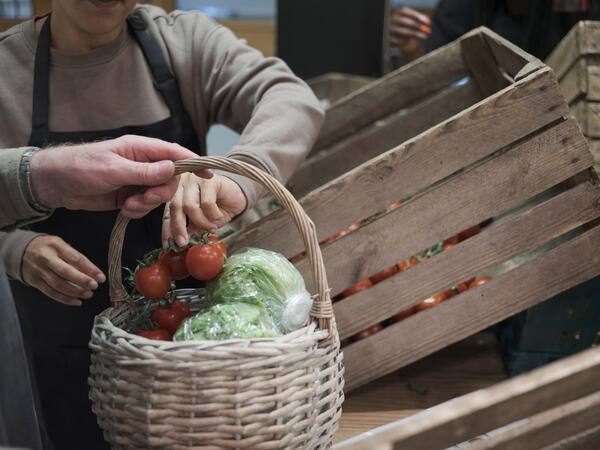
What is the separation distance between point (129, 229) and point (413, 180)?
675mm

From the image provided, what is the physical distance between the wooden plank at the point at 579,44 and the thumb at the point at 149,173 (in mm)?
1235

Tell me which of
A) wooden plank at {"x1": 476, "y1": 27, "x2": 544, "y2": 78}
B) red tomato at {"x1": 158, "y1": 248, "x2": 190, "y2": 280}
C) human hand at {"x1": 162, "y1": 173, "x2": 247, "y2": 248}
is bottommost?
red tomato at {"x1": 158, "y1": 248, "x2": 190, "y2": 280}

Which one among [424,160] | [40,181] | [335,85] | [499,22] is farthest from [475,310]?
[335,85]

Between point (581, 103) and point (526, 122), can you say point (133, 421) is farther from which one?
point (581, 103)

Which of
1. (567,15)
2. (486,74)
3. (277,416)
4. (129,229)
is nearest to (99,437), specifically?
(129,229)

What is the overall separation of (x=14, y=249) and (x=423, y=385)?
1.00 metres

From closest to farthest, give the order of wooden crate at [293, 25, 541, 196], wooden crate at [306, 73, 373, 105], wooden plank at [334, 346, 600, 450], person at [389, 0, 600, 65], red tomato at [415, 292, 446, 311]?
wooden plank at [334, 346, 600, 450] → red tomato at [415, 292, 446, 311] → wooden crate at [293, 25, 541, 196] → person at [389, 0, 600, 65] → wooden crate at [306, 73, 373, 105]

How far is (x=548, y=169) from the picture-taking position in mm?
1279

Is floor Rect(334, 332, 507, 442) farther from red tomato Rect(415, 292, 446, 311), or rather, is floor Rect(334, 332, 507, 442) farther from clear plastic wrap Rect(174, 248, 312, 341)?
clear plastic wrap Rect(174, 248, 312, 341)

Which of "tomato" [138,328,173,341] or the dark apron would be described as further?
the dark apron

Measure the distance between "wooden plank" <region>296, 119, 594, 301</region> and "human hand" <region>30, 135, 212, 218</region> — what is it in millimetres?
440

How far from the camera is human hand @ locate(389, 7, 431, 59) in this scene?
2510 mm

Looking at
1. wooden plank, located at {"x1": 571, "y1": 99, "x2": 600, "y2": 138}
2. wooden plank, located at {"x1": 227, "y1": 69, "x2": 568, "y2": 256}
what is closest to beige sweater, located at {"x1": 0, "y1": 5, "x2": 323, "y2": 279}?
wooden plank, located at {"x1": 227, "y1": 69, "x2": 568, "y2": 256}

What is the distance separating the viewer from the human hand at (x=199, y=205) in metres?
1.08
